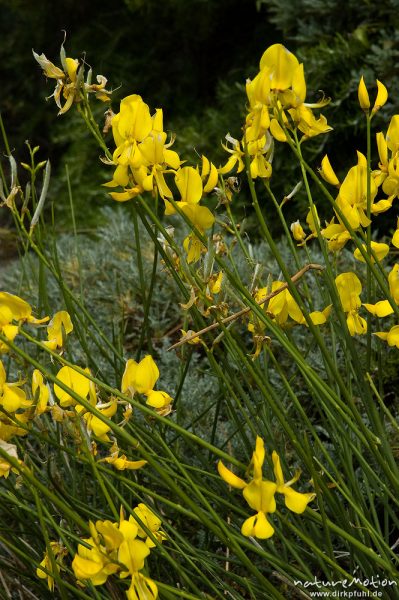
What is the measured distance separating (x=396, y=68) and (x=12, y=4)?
2.39 m

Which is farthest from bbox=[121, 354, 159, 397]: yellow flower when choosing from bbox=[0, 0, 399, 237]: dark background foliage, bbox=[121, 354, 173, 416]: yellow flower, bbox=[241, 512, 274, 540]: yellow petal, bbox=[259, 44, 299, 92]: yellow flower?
bbox=[0, 0, 399, 237]: dark background foliage

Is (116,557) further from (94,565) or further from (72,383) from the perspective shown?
(72,383)

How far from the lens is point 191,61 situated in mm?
4195

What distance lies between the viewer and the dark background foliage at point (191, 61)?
2.87 metres

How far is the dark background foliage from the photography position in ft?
9.42

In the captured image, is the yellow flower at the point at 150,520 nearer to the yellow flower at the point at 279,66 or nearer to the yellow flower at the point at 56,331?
the yellow flower at the point at 56,331

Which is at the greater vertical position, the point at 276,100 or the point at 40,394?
the point at 276,100

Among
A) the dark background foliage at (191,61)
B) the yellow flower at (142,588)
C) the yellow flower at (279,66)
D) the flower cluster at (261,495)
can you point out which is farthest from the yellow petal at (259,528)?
the dark background foliage at (191,61)

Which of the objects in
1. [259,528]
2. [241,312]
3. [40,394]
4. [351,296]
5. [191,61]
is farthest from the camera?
[191,61]

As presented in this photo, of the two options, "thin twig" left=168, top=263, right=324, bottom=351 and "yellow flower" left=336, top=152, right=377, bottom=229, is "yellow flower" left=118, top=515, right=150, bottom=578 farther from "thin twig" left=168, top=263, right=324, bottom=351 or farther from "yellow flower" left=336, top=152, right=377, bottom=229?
"yellow flower" left=336, top=152, right=377, bottom=229

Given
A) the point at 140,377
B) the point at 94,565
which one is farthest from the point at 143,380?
the point at 94,565

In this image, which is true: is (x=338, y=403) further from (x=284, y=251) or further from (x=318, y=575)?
(x=284, y=251)

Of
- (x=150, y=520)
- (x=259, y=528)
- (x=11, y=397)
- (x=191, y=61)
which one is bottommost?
(x=191, y=61)

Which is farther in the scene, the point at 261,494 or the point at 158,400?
the point at 158,400
